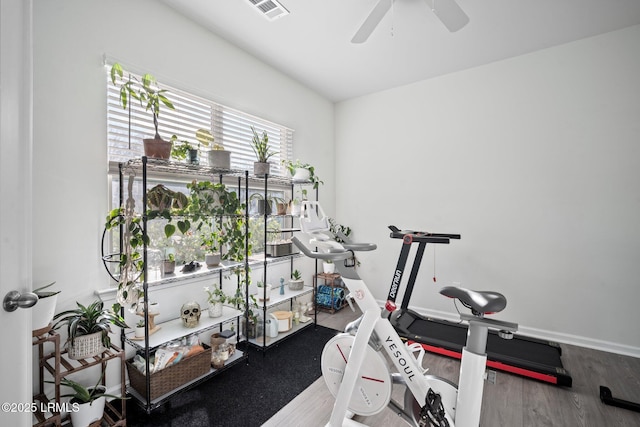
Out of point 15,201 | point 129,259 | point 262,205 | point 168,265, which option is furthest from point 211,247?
point 15,201

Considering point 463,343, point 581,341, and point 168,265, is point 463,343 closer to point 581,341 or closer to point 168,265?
point 581,341

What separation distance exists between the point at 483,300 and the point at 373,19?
1.90 metres

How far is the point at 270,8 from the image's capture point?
2152mm

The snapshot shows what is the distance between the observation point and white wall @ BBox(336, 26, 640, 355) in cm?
253

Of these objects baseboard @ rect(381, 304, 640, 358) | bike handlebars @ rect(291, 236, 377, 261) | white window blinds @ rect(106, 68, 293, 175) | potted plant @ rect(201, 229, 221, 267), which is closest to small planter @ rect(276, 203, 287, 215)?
white window blinds @ rect(106, 68, 293, 175)

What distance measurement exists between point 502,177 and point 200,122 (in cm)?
304

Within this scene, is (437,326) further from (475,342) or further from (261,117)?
(261,117)

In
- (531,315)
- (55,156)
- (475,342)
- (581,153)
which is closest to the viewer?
(475,342)

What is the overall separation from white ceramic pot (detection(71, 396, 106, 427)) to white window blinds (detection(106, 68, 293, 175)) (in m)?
1.44

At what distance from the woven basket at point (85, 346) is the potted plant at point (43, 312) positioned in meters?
0.15

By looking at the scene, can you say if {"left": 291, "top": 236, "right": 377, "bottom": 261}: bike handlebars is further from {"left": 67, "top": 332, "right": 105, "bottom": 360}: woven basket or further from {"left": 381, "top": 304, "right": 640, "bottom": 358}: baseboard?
{"left": 381, "top": 304, "right": 640, "bottom": 358}: baseboard

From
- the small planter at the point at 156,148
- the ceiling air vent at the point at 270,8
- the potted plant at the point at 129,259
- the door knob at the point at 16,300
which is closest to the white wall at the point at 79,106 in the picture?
the potted plant at the point at 129,259

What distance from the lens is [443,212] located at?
3309 mm

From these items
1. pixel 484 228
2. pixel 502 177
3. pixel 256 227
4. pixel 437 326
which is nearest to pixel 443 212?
pixel 484 228
